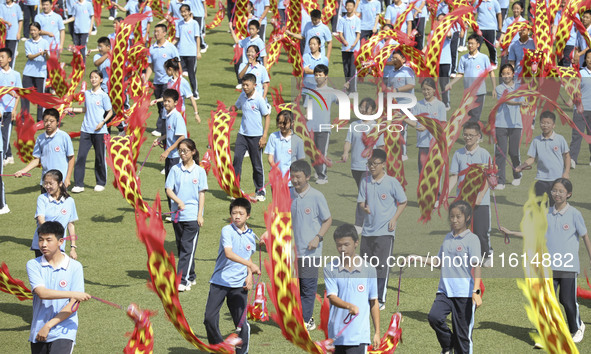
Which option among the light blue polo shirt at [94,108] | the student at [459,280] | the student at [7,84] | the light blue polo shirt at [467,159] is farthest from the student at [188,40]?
the student at [459,280]

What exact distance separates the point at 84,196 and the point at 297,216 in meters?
5.72

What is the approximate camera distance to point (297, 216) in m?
9.16

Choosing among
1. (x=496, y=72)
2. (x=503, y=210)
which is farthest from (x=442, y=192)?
(x=496, y=72)

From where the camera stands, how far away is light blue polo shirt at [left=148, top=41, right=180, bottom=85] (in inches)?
624

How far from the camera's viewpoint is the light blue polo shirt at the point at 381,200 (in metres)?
9.51

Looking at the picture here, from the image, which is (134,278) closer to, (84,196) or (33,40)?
(84,196)

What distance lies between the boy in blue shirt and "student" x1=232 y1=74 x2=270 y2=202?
577 cm

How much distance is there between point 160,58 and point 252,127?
331cm

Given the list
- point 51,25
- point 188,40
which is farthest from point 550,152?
point 51,25

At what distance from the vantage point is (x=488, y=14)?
18891mm

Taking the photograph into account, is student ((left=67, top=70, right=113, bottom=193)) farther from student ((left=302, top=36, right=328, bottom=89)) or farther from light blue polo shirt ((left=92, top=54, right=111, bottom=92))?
student ((left=302, top=36, right=328, bottom=89))

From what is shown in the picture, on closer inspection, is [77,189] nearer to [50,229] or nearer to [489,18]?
[50,229]

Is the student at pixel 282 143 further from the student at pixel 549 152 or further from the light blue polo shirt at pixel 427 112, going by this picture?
the student at pixel 549 152

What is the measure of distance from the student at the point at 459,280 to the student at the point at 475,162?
1978mm
